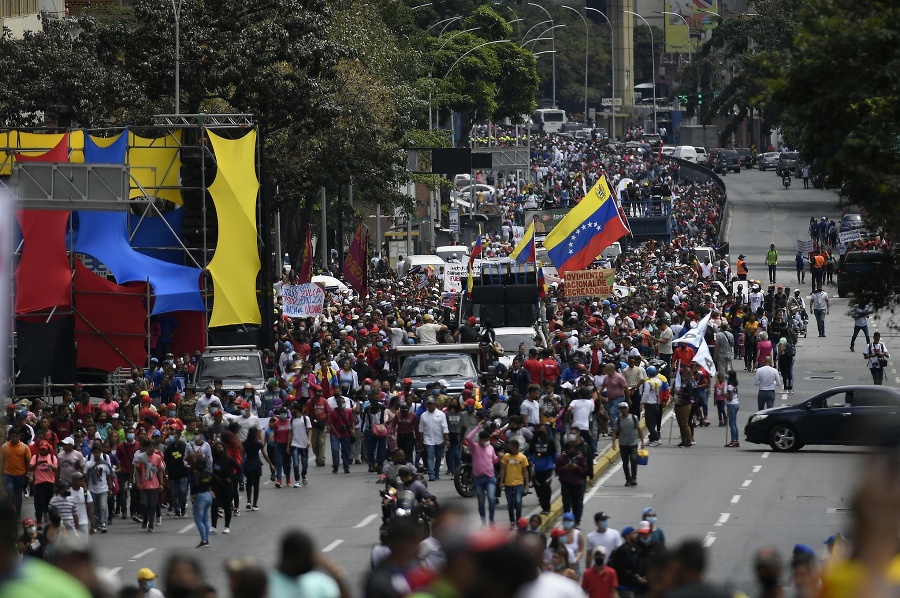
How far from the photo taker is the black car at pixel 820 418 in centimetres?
2593

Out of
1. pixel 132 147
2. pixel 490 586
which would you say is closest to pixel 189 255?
pixel 132 147

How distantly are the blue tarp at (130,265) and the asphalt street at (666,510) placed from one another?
23.8 feet

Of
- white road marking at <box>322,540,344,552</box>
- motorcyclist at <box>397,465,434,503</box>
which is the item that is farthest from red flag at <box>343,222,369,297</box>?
motorcyclist at <box>397,465,434,503</box>

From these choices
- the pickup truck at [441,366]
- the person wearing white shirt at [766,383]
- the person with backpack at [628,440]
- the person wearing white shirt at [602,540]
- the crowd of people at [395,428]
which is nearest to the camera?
the person wearing white shirt at [602,540]

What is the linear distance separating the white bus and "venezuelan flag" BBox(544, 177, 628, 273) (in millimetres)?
106418

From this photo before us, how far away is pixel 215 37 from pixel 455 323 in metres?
10.5

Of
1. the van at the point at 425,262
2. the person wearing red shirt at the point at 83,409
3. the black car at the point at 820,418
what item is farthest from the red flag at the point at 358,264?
the person wearing red shirt at the point at 83,409

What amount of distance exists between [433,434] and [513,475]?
373 cm

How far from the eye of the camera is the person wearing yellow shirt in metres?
20.9

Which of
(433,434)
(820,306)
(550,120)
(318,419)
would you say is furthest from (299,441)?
(550,120)

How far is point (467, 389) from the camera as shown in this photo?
26.0 metres

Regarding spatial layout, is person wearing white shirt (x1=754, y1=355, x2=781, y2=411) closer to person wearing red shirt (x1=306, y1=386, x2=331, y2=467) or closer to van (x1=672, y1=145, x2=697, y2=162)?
person wearing red shirt (x1=306, y1=386, x2=331, y2=467)

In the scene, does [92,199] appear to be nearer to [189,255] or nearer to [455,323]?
[189,255]

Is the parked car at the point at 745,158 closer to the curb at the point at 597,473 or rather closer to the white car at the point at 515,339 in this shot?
the white car at the point at 515,339
